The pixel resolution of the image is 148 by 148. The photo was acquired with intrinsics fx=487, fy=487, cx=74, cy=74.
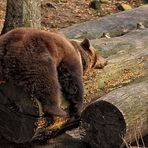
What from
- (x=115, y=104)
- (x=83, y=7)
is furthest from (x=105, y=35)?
(x=83, y=7)

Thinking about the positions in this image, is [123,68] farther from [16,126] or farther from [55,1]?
[55,1]

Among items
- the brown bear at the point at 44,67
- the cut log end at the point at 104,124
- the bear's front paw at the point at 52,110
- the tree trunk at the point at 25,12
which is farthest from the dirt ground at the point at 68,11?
the bear's front paw at the point at 52,110

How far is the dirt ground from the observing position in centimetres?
1379

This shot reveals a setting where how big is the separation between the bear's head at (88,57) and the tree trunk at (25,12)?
3.06 metres

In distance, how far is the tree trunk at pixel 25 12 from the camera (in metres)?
9.38

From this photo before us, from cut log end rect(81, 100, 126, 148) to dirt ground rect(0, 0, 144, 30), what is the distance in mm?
7775

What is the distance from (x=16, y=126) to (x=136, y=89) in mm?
1644

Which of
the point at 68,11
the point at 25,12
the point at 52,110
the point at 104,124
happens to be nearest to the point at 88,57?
the point at 104,124

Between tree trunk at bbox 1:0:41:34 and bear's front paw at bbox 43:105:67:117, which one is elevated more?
bear's front paw at bbox 43:105:67:117

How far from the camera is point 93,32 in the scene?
30.5ft

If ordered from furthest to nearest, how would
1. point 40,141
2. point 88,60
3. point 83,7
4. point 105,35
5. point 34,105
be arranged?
point 83,7
point 105,35
point 88,60
point 40,141
point 34,105

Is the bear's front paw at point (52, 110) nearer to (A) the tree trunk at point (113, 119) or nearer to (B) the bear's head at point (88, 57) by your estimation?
(A) the tree trunk at point (113, 119)

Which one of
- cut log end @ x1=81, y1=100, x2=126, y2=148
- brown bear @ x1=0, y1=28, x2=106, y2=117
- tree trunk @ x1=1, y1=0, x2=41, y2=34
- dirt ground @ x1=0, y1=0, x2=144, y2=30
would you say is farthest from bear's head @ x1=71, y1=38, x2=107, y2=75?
dirt ground @ x1=0, y1=0, x2=144, y2=30

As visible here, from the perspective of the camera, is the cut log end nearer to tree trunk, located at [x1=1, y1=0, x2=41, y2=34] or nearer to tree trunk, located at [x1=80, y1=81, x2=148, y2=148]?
tree trunk, located at [x1=80, y1=81, x2=148, y2=148]
